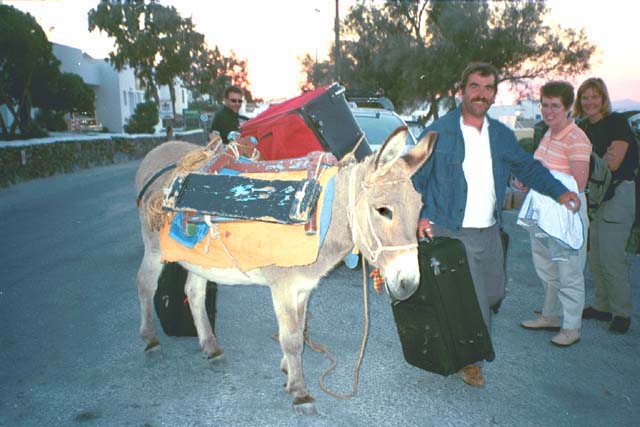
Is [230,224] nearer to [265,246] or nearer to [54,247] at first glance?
[265,246]

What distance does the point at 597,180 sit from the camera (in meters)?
4.36

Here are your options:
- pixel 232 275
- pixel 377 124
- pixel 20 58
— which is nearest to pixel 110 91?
pixel 20 58

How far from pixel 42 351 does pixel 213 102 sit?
7339cm

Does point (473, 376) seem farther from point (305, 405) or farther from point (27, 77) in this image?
point (27, 77)

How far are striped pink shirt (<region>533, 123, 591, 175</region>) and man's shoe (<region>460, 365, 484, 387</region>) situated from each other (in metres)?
1.74

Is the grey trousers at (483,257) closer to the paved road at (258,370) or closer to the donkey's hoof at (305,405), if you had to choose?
the paved road at (258,370)

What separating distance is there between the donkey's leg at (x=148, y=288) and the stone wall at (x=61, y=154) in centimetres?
552

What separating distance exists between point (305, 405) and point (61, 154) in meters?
17.0

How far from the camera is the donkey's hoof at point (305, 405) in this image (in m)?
3.19

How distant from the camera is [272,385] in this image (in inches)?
141

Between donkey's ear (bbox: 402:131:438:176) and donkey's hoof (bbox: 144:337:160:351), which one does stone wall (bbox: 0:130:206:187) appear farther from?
donkey's ear (bbox: 402:131:438:176)

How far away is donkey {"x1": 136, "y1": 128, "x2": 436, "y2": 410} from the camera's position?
262cm

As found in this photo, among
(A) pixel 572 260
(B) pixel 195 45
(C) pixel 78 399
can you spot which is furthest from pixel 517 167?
(B) pixel 195 45

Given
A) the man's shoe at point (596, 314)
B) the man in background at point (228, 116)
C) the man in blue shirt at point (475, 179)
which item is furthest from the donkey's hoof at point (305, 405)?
the man in background at point (228, 116)
